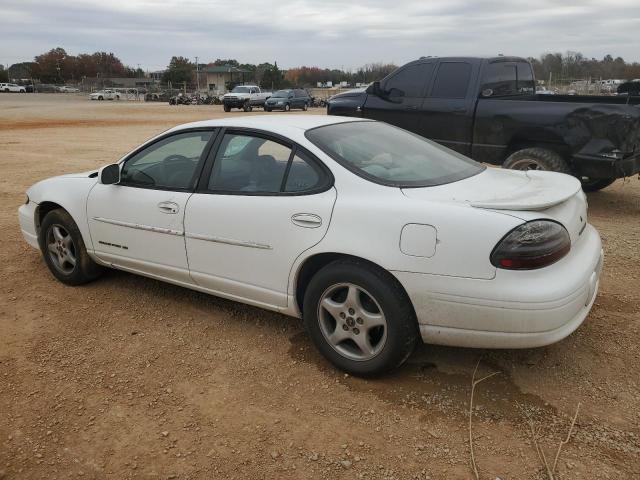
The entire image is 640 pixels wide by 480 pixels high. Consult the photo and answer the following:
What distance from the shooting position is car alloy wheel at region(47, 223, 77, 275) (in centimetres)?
468

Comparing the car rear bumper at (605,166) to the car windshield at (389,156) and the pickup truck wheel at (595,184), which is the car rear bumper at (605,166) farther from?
the car windshield at (389,156)

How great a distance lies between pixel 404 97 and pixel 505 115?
1.68 meters

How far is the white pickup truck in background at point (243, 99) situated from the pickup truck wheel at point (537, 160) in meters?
31.7

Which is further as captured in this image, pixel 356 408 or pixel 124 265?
pixel 124 265

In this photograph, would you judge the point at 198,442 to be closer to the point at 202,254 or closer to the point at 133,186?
the point at 202,254

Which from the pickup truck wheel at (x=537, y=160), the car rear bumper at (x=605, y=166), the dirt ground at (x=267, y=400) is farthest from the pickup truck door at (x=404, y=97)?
Result: the dirt ground at (x=267, y=400)

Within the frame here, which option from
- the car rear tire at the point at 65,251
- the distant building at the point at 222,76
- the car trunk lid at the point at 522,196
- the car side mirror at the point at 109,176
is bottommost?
the car rear tire at the point at 65,251

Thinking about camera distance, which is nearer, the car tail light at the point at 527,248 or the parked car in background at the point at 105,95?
the car tail light at the point at 527,248

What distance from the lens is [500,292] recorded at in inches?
108

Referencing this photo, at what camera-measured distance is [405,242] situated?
293 cm

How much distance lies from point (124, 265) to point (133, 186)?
629 mm

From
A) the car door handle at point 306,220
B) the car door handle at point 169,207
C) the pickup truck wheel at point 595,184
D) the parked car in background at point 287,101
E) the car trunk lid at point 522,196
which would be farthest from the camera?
the parked car in background at point 287,101

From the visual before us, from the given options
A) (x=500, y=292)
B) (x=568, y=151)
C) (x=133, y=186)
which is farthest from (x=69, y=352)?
(x=568, y=151)

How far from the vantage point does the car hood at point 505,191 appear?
2.89 metres
